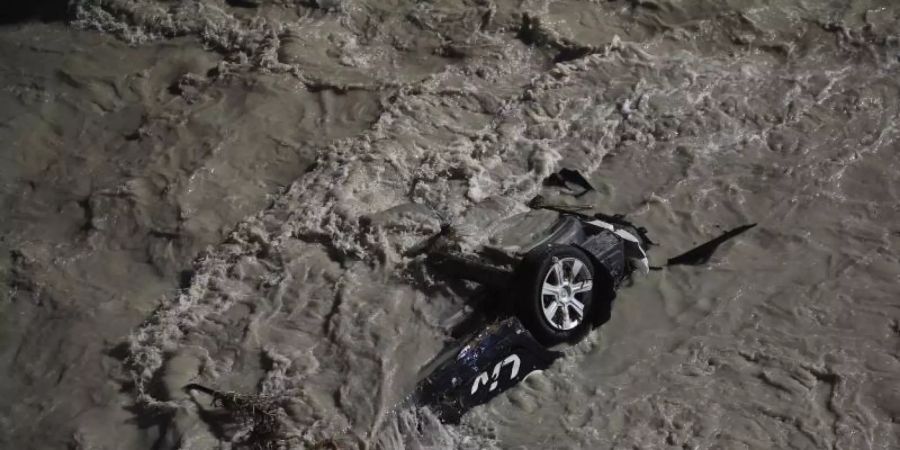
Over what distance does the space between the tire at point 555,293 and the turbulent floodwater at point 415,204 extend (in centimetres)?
36

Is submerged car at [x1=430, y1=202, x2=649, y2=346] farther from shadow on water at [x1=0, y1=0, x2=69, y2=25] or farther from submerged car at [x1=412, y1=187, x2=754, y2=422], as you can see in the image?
shadow on water at [x1=0, y1=0, x2=69, y2=25]

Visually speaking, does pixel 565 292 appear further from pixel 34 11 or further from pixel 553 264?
pixel 34 11

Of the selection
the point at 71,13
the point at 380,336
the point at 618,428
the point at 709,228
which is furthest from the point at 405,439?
the point at 71,13

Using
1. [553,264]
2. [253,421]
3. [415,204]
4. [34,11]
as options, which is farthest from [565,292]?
[34,11]

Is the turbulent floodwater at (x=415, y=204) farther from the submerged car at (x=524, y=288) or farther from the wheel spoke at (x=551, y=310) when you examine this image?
the wheel spoke at (x=551, y=310)

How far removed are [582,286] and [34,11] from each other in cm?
688

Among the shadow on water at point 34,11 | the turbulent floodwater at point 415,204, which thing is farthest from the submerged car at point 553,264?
the shadow on water at point 34,11

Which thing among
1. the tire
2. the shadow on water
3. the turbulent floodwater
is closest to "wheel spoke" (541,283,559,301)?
the tire

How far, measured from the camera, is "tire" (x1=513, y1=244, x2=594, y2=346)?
5.27m

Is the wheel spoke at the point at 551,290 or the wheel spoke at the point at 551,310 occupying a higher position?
the wheel spoke at the point at 551,290

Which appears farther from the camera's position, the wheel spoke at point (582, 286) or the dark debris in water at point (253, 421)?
the wheel spoke at point (582, 286)

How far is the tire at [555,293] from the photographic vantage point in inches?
207

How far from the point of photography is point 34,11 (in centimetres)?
905

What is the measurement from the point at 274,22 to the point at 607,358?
4.98 m
